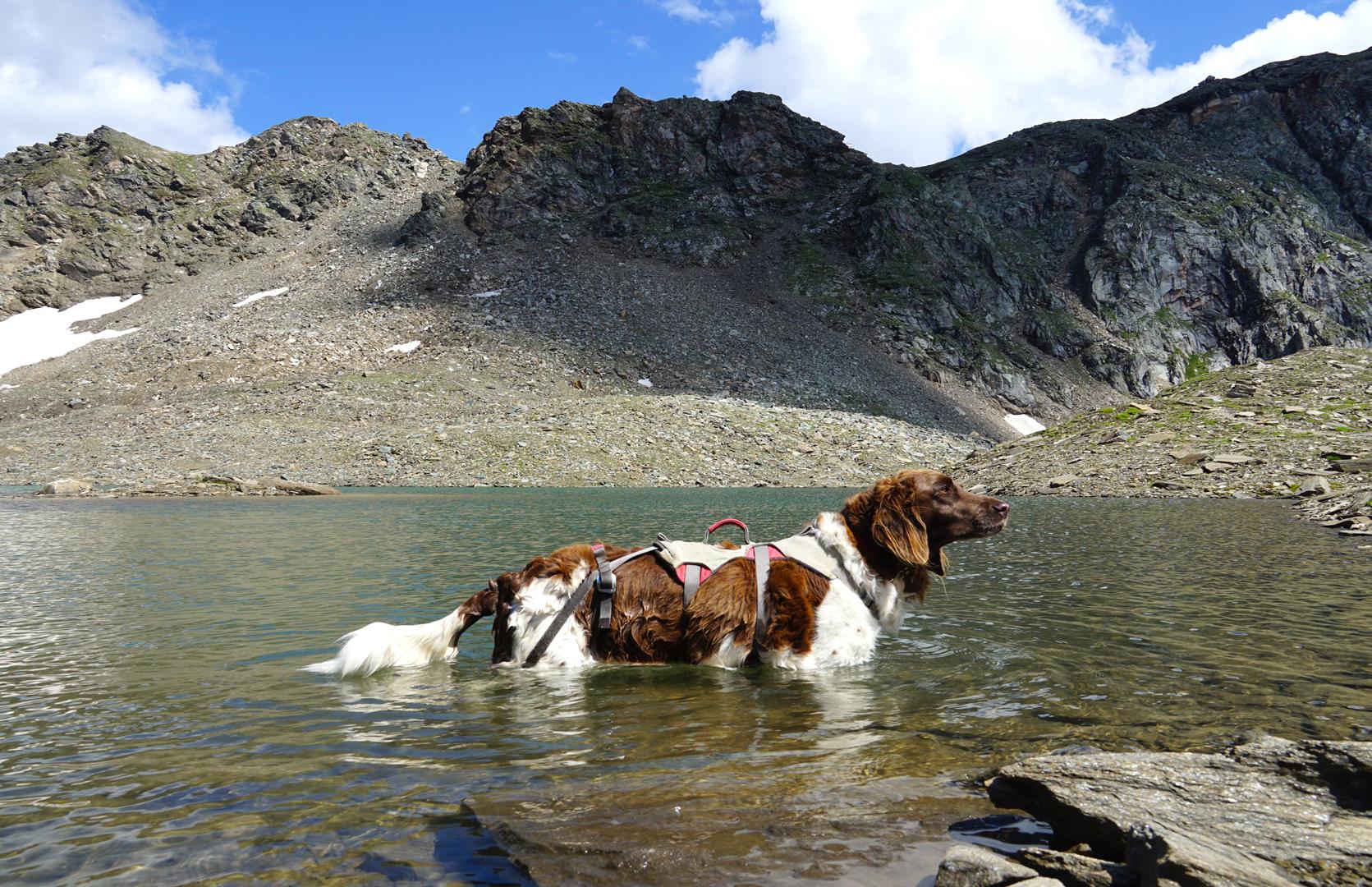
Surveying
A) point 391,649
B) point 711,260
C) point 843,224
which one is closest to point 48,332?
point 711,260

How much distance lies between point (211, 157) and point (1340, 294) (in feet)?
623

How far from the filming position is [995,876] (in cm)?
Answer: 330

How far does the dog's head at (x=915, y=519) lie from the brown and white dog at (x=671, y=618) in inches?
1.3

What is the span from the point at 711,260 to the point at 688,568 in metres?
112

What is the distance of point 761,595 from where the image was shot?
7.75 metres

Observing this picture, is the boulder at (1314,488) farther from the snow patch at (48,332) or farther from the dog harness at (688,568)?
the snow patch at (48,332)

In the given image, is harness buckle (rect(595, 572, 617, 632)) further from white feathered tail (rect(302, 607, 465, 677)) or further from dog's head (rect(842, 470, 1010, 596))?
dog's head (rect(842, 470, 1010, 596))

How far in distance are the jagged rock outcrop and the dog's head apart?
13243 centimetres

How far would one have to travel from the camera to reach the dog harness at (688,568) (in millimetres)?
7559

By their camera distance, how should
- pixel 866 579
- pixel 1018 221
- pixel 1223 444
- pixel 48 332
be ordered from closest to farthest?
pixel 866 579 → pixel 1223 444 → pixel 48 332 → pixel 1018 221

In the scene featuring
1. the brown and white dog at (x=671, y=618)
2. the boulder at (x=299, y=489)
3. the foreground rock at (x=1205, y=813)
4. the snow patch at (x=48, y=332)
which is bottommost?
the foreground rock at (x=1205, y=813)

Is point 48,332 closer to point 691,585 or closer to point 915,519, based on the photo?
point 691,585

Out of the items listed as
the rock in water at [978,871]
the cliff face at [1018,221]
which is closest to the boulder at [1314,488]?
the rock in water at [978,871]

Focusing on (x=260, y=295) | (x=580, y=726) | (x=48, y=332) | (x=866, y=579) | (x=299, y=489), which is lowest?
(x=580, y=726)
